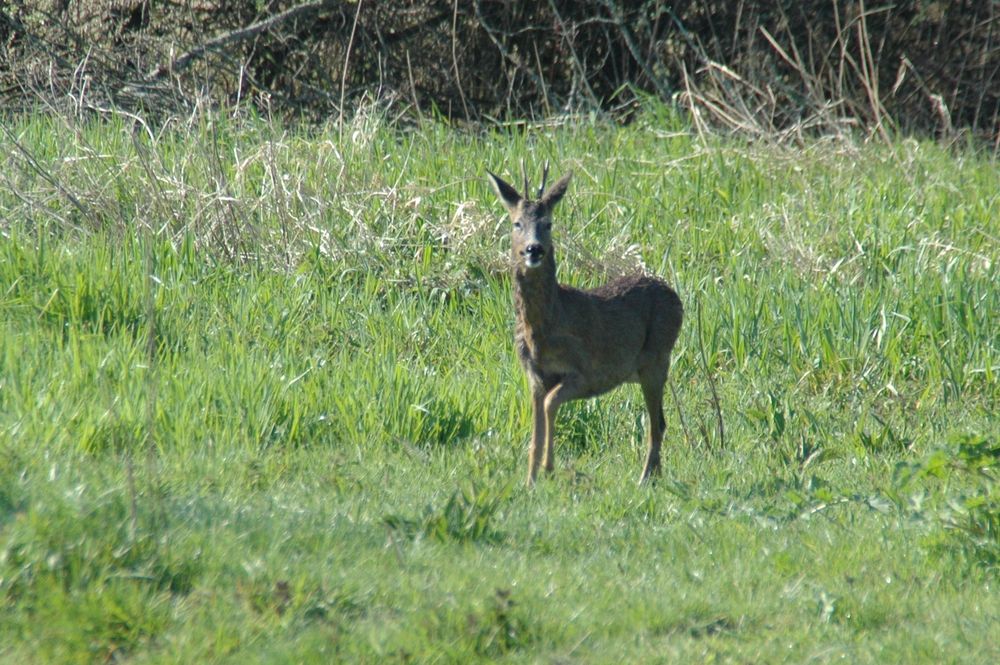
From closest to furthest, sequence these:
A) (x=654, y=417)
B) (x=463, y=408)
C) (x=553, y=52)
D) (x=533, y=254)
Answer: (x=533, y=254)
(x=654, y=417)
(x=463, y=408)
(x=553, y=52)

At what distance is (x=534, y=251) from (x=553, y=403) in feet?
2.44

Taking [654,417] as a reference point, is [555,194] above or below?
above

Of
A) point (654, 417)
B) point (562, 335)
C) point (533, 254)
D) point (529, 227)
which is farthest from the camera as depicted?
point (654, 417)

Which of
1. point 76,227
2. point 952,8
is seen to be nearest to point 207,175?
point 76,227

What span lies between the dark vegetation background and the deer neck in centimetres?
700

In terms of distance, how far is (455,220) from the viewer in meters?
9.55

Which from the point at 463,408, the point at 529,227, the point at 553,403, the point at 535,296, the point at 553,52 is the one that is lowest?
the point at 463,408

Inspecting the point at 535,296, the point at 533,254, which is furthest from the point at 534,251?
the point at 535,296

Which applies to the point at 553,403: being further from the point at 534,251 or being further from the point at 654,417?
the point at 654,417

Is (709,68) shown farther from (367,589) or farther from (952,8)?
(367,589)

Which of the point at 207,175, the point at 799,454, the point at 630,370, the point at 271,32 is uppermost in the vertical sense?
the point at 271,32

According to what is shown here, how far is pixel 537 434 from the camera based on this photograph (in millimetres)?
6359

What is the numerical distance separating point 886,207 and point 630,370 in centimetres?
493

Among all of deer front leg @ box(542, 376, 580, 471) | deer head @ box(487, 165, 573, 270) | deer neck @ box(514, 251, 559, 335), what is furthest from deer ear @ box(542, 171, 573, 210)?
deer front leg @ box(542, 376, 580, 471)
